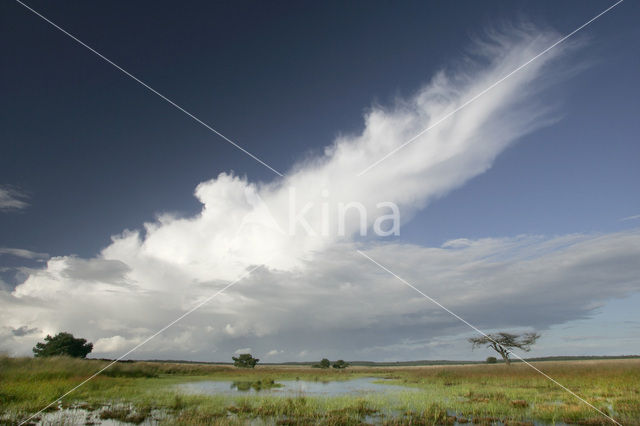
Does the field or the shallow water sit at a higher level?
the field

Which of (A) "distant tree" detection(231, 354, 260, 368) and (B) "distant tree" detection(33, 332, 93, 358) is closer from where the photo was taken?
(B) "distant tree" detection(33, 332, 93, 358)

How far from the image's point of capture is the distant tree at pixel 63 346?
6638cm

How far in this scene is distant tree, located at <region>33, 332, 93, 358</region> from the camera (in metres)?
66.4

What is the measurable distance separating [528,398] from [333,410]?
13606 mm

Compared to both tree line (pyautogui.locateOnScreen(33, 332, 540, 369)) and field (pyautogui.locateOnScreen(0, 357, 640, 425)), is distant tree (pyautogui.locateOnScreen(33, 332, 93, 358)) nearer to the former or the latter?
tree line (pyautogui.locateOnScreen(33, 332, 540, 369))

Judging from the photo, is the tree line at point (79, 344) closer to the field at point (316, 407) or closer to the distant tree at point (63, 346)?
the distant tree at point (63, 346)

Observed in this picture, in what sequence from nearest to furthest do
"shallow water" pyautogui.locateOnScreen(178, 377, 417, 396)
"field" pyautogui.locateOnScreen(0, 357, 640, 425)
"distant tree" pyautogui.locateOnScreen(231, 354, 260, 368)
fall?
"field" pyautogui.locateOnScreen(0, 357, 640, 425) → "shallow water" pyautogui.locateOnScreen(178, 377, 417, 396) → "distant tree" pyautogui.locateOnScreen(231, 354, 260, 368)

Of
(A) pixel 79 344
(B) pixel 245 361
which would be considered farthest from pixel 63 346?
(B) pixel 245 361

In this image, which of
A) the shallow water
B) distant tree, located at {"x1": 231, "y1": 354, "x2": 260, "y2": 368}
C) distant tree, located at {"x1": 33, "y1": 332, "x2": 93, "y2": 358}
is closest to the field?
the shallow water

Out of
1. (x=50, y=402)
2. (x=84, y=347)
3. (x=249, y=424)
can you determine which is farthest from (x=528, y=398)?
(x=84, y=347)

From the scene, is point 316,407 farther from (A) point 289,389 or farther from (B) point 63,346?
(B) point 63,346

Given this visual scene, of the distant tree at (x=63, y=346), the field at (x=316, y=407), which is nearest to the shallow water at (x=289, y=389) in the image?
the field at (x=316, y=407)

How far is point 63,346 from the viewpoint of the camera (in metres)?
66.8

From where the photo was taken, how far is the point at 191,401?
22.4 m
